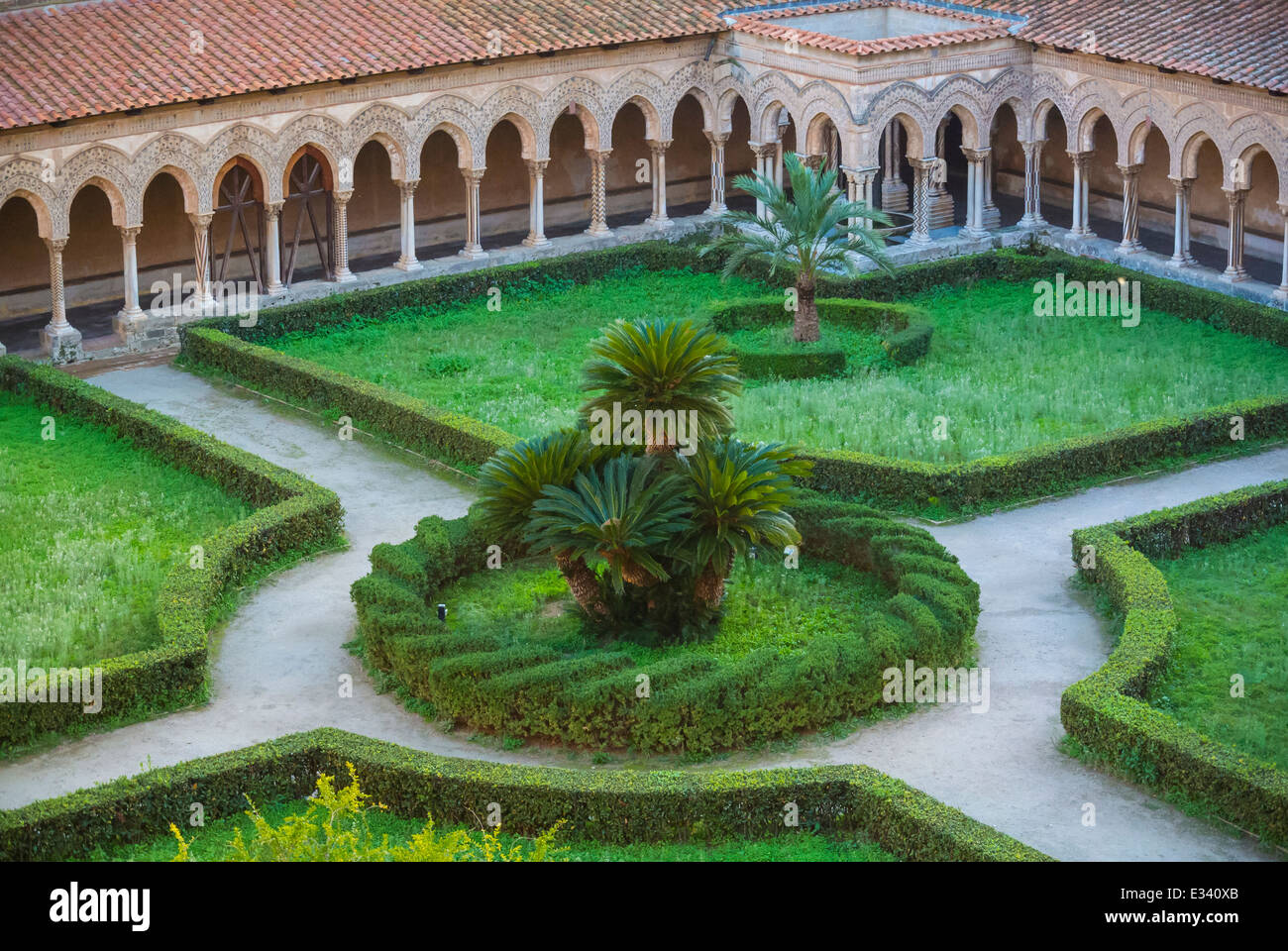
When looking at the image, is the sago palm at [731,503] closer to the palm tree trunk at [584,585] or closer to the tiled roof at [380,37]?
the palm tree trunk at [584,585]

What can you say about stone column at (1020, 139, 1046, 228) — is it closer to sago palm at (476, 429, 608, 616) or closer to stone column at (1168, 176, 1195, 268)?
stone column at (1168, 176, 1195, 268)

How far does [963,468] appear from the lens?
2419 centimetres

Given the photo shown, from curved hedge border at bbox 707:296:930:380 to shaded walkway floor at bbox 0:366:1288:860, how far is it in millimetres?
5950

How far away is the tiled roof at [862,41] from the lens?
3412 cm

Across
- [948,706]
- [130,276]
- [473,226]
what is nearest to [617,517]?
[948,706]

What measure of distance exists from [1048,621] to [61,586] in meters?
10.7

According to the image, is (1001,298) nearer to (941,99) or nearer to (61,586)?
(941,99)

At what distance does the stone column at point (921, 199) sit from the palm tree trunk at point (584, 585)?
55.5 ft

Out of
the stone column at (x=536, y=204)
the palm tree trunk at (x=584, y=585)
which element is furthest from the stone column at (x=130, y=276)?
the palm tree trunk at (x=584, y=585)

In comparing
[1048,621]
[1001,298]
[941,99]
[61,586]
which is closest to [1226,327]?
[1001,298]

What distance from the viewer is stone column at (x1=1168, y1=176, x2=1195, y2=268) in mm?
33344

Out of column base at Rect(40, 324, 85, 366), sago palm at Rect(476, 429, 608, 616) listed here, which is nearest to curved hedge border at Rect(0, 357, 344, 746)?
column base at Rect(40, 324, 85, 366)
